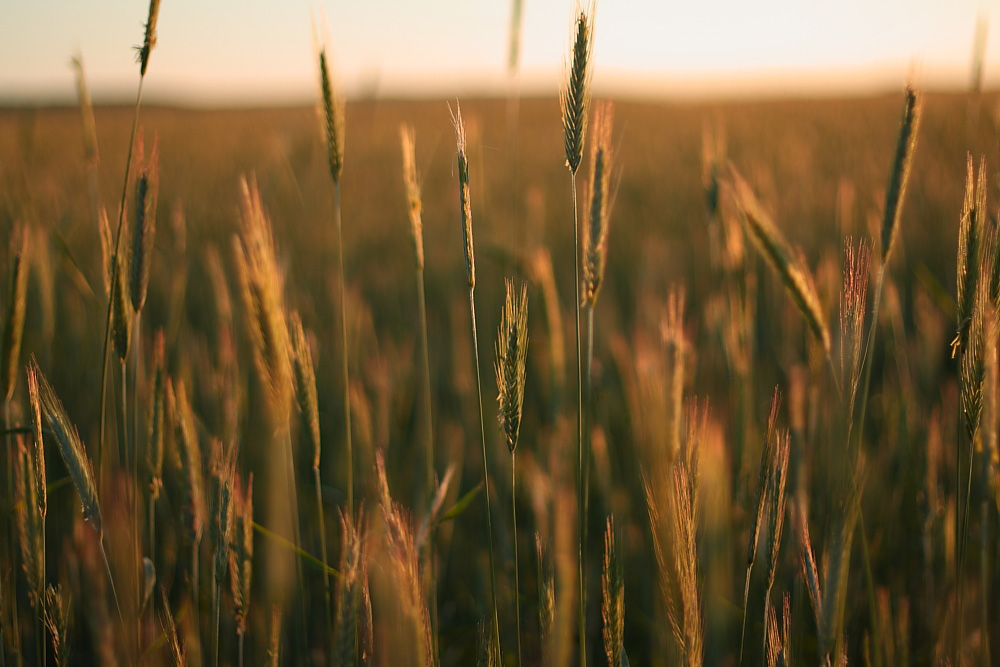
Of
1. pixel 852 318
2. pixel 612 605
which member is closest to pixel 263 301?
pixel 612 605

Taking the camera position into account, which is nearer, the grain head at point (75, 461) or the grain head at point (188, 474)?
the grain head at point (75, 461)

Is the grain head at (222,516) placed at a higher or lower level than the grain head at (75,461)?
lower

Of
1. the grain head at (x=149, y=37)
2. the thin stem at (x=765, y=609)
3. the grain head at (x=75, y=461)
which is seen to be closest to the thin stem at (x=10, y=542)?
the grain head at (x=75, y=461)

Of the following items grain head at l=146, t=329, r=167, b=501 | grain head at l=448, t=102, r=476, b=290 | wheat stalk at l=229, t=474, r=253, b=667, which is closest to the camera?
grain head at l=448, t=102, r=476, b=290

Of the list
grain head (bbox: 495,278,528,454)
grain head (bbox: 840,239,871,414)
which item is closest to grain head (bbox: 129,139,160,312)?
grain head (bbox: 495,278,528,454)

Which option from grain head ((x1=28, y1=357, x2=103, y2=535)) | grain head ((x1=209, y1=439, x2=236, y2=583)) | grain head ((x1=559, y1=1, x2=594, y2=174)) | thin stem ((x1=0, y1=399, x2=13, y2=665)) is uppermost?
grain head ((x1=559, y1=1, x2=594, y2=174))

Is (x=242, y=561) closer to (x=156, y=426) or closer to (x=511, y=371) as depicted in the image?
(x=156, y=426)

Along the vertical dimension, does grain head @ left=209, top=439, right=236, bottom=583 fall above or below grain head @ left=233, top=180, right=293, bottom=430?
below

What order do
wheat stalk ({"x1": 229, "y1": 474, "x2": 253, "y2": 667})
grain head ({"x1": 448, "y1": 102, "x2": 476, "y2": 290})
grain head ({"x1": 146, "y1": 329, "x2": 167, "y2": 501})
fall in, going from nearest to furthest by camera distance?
grain head ({"x1": 448, "y1": 102, "x2": 476, "y2": 290}) < wheat stalk ({"x1": 229, "y1": 474, "x2": 253, "y2": 667}) < grain head ({"x1": 146, "y1": 329, "x2": 167, "y2": 501})

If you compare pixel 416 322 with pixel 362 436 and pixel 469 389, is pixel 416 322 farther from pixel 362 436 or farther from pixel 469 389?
pixel 362 436

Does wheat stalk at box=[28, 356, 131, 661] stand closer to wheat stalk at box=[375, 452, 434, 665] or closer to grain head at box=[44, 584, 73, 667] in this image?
grain head at box=[44, 584, 73, 667]

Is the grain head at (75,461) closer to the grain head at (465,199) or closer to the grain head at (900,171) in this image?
the grain head at (465,199)

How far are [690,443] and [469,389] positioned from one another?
1.01 m

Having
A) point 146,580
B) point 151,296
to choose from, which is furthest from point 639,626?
point 151,296
